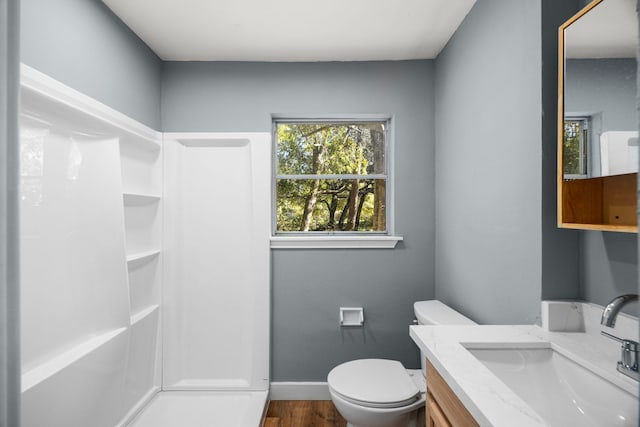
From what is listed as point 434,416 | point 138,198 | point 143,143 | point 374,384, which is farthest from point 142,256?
point 434,416

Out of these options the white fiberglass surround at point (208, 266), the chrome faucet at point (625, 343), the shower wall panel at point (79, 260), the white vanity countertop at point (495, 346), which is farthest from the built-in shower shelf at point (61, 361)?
the chrome faucet at point (625, 343)

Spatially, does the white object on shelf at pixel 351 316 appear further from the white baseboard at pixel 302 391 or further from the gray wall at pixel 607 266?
the gray wall at pixel 607 266

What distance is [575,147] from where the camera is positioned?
114cm

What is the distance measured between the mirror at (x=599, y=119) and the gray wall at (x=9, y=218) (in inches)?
49.8

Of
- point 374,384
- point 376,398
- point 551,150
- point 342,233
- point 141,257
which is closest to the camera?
point 551,150

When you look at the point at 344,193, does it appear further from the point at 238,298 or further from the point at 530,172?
the point at 530,172

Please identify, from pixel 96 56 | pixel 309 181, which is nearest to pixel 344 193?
pixel 309 181

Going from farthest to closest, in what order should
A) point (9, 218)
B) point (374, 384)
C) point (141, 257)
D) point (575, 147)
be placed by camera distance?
point (141, 257), point (374, 384), point (575, 147), point (9, 218)

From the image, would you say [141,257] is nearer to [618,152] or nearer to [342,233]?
[342,233]

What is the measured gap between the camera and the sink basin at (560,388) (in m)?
0.88

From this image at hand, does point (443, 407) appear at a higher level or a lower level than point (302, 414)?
higher

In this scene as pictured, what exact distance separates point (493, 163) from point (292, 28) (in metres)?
1.31

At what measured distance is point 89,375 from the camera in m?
1.64

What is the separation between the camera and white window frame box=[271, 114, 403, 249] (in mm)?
2434
